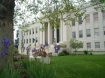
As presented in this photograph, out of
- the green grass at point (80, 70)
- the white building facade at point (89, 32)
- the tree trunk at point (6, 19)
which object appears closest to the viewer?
the tree trunk at point (6, 19)

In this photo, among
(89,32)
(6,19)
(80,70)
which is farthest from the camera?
(89,32)

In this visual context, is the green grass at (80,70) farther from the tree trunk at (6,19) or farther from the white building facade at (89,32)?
the white building facade at (89,32)

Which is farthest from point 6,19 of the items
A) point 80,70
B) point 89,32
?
point 89,32

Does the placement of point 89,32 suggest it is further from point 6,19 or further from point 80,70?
point 6,19

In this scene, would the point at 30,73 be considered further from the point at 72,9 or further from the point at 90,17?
the point at 90,17

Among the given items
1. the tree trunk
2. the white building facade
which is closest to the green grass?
the tree trunk

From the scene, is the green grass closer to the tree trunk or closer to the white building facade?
the tree trunk

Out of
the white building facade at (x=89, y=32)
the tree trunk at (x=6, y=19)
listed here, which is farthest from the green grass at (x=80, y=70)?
the white building facade at (x=89, y=32)

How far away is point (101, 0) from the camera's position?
10.5 m

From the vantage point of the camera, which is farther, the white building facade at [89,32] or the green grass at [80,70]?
the white building facade at [89,32]

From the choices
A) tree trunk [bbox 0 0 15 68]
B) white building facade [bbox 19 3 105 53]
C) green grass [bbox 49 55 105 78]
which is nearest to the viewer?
tree trunk [bbox 0 0 15 68]

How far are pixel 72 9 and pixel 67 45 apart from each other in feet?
81.0

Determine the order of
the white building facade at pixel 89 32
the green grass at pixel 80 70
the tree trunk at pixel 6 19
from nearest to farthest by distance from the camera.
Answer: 1. the tree trunk at pixel 6 19
2. the green grass at pixel 80 70
3. the white building facade at pixel 89 32

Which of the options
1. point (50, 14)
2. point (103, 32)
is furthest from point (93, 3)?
point (103, 32)
